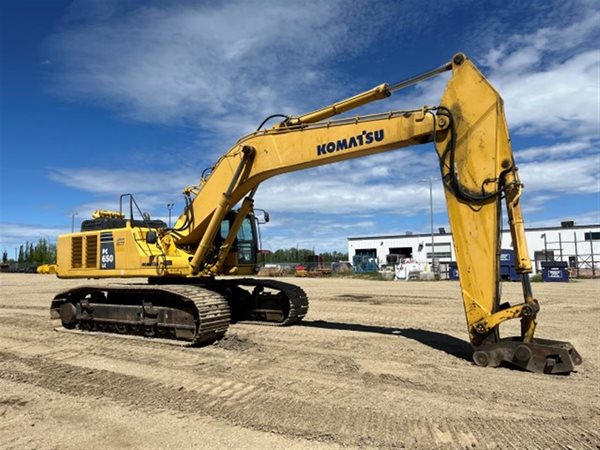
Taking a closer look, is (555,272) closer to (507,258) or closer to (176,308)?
(507,258)

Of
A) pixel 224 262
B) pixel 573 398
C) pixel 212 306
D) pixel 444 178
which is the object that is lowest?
pixel 573 398

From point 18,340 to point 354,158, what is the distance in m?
7.99

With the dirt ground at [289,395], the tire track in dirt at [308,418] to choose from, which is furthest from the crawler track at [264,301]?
the tire track in dirt at [308,418]

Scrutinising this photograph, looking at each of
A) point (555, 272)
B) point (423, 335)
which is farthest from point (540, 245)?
point (423, 335)

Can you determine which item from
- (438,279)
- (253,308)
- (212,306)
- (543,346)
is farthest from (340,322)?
(438,279)

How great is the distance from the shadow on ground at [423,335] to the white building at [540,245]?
109 ft

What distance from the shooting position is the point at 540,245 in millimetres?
55469

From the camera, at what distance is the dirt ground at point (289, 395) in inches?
192

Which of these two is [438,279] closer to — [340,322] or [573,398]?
[340,322]

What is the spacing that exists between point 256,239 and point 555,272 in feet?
93.3

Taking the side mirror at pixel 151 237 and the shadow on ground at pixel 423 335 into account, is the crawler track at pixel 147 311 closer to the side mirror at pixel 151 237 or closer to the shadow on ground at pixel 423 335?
the side mirror at pixel 151 237

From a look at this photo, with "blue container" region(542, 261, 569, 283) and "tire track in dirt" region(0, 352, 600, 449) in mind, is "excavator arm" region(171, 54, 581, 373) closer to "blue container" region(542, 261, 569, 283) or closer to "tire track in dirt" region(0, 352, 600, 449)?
"tire track in dirt" region(0, 352, 600, 449)

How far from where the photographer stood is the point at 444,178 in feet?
26.6

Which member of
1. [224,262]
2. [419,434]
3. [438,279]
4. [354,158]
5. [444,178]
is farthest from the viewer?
[438,279]
